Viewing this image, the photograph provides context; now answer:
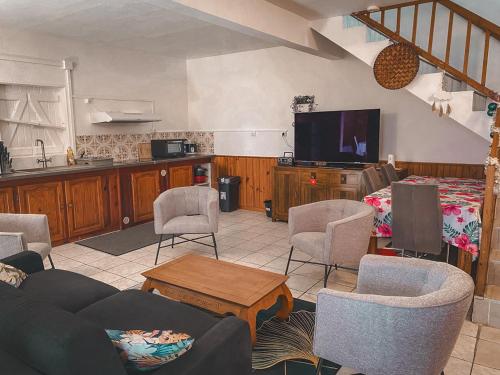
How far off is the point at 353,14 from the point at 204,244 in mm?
2985

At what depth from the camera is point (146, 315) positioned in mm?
2035

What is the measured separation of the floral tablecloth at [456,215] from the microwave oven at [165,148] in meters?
3.59

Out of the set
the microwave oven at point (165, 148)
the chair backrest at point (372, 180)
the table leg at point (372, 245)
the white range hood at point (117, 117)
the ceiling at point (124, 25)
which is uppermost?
the ceiling at point (124, 25)

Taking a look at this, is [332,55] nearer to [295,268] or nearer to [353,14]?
[353,14]

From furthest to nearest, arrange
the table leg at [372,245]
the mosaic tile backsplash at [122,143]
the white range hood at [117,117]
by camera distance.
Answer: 1. the mosaic tile backsplash at [122,143]
2. the white range hood at [117,117]
3. the table leg at [372,245]

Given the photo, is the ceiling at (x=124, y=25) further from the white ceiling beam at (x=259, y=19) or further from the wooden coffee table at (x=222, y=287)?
the wooden coffee table at (x=222, y=287)

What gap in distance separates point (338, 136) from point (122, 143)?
10.5 ft

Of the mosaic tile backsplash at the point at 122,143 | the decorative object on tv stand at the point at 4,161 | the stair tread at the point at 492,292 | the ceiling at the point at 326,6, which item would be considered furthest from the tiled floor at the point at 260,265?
the ceiling at the point at 326,6

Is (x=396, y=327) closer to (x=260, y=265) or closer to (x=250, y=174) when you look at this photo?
(x=260, y=265)

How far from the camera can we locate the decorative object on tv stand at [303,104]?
5625 millimetres

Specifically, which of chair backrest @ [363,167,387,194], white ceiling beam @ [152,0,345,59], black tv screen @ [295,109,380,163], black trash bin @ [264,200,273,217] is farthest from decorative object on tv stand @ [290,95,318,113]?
chair backrest @ [363,167,387,194]

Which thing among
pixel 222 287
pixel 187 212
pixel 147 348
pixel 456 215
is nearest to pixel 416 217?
pixel 456 215

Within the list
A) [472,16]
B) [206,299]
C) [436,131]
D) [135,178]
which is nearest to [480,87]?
[472,16]

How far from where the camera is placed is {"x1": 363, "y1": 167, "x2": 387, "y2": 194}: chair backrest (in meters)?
3.86
